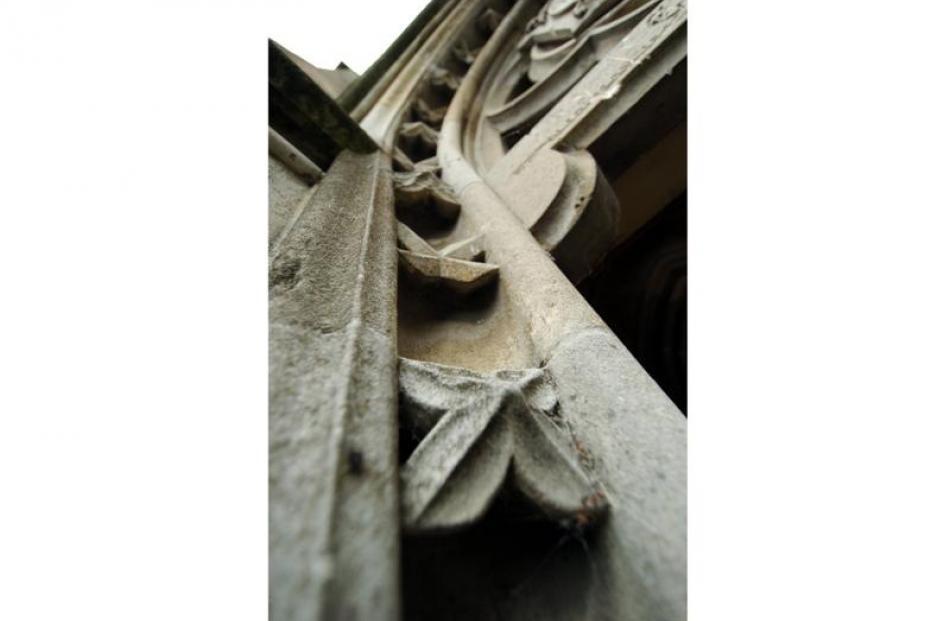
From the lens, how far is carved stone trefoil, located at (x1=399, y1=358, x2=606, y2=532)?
17.1 inches

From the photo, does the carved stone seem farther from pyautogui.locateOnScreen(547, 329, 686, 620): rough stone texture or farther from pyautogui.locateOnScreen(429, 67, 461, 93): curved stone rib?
pyautogui.locateOnScreen(429, 67, 461, 93): curved stone rib

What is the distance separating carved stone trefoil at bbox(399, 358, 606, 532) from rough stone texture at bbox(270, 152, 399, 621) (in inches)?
1.5

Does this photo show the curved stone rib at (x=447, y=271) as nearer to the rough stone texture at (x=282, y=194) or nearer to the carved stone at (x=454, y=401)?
the carved stone at (x=454, y=401)

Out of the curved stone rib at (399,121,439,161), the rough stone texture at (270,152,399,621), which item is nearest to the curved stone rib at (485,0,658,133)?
the curved stone rib at (399,121,439,161)

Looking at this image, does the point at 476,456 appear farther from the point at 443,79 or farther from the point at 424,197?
the point at 443,79

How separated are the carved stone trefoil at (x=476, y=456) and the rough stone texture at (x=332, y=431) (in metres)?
0.04

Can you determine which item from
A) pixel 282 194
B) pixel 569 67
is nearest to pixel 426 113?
pixel 569 67

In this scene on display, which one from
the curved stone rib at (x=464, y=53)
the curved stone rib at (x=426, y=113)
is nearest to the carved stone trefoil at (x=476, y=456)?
the curved stone rib at (x=426, y=113)

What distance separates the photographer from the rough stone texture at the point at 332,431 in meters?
0.32

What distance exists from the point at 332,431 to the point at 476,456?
0.49 ft

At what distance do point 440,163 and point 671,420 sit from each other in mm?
1422

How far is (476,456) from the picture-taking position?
47 cm

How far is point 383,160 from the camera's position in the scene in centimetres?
126

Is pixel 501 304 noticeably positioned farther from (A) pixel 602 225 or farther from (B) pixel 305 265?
(A) pixel 602 225
